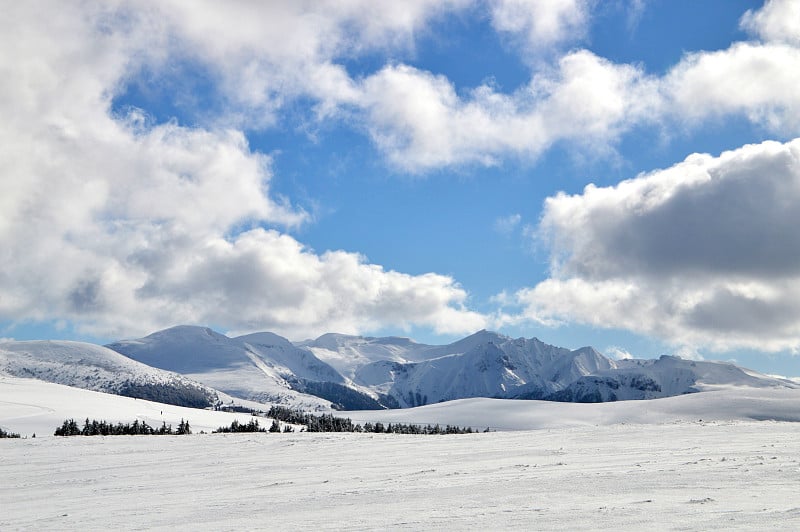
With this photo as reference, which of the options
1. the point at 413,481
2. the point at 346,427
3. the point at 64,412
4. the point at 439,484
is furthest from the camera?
the point at 64,412

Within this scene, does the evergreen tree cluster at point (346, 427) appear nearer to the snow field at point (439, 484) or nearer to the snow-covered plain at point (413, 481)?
the snow-covered plain at point (413, 481)

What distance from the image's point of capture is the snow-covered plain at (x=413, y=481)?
48.4 ft

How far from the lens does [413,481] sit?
22312 mm

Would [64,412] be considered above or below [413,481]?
above

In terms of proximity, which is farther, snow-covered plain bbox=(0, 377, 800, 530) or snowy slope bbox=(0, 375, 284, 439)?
snowy slope bbox=(0, 375, 284, 439)

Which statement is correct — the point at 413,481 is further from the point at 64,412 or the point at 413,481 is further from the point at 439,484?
the point at 64,412

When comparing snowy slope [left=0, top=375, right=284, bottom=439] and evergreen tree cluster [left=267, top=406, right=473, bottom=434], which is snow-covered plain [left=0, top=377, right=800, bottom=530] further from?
snowy slope [left=0, top=375, right=284, bottom=439]

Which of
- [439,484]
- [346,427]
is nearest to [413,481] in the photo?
[439,484]

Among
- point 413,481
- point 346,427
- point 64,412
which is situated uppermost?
point 64,412

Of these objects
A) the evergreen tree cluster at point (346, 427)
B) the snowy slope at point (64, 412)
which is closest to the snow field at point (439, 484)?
the evergreen tree cluster at point (346, 427)

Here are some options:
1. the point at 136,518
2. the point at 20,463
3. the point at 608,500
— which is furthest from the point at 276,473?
the point at 20,463

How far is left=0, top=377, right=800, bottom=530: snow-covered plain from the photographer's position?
14.8m

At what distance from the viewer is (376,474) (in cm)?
2536

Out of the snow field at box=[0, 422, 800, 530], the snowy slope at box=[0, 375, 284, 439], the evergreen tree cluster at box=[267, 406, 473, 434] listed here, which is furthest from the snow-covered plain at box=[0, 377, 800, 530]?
the snowy slope at box=[0, 375, 284, 439]
